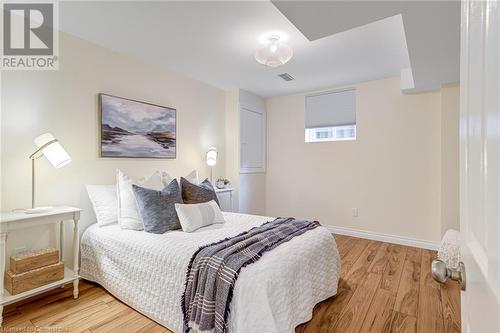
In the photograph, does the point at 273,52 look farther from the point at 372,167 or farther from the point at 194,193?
the point at 372,167

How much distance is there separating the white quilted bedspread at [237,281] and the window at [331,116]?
2358 mm

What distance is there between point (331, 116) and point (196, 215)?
9.76ft

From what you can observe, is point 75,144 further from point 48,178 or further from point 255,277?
point 255,277

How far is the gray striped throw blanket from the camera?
148 centimetres

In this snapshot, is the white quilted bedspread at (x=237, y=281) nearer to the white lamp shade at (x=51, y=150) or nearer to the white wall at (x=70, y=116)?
the white wall at (x=70, y=116)

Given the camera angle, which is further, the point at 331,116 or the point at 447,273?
the point at 331,116

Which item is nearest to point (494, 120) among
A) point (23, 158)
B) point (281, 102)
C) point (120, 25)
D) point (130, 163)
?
point (120, 25)

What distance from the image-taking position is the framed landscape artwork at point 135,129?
2730mm

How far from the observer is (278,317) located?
1452 millimetres

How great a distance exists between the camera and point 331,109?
4250mm

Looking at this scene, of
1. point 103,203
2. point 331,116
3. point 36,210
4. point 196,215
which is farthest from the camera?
point 331,116

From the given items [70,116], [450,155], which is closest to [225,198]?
[70,116]

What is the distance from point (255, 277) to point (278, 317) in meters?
0.26

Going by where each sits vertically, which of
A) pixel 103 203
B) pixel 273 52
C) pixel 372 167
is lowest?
pixel 103 203
